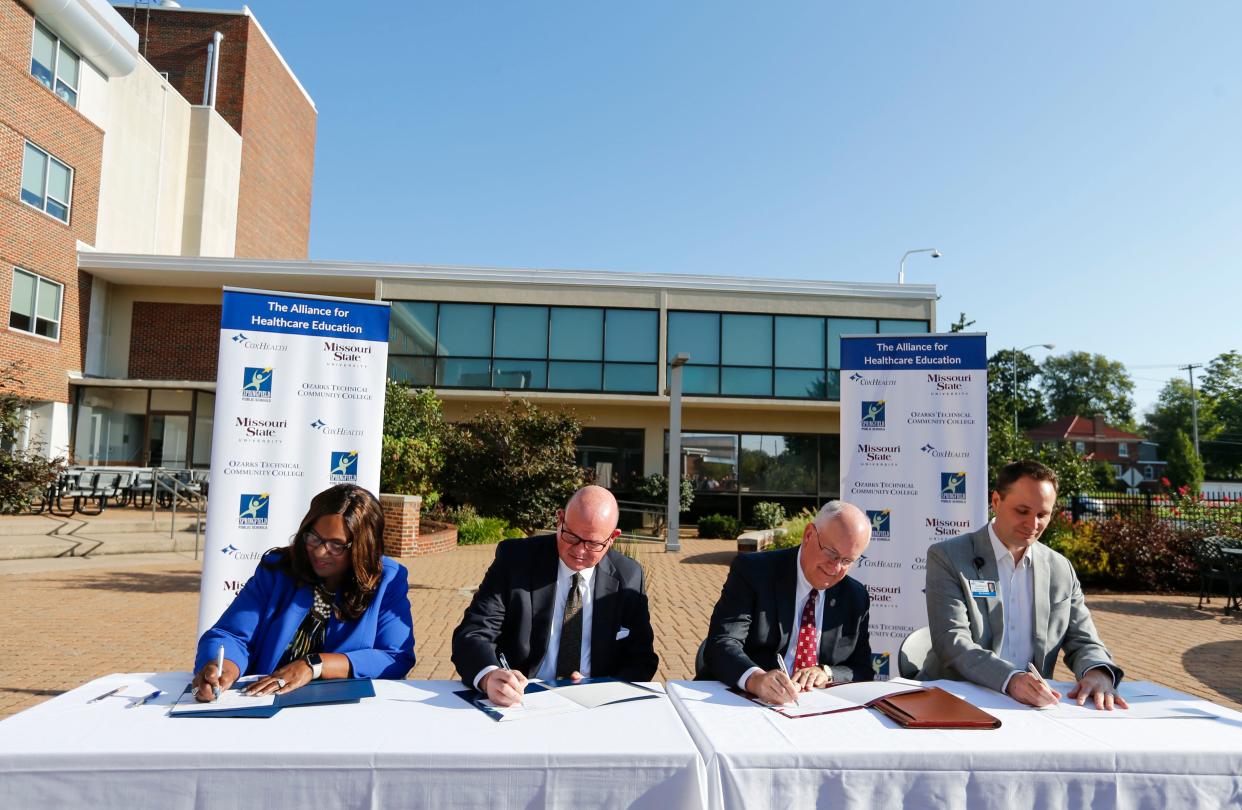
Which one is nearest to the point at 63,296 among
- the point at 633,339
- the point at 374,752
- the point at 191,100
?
the point at 191,100

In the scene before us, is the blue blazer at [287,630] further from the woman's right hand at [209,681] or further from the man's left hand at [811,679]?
the man's left hand at [811,679]

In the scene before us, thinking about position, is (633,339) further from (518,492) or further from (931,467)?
(931,467)

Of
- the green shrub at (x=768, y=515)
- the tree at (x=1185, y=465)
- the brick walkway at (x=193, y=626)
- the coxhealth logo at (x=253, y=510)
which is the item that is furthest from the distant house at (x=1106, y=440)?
the coxhealth logo at (x=253, y=510)

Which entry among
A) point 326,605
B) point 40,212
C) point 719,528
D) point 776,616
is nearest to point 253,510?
point 326,605

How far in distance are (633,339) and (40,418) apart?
14.7 m

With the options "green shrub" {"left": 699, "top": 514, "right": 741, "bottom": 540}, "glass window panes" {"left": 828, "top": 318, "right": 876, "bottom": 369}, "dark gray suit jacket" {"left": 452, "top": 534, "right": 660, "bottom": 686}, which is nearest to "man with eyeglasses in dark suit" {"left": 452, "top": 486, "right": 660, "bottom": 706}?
"dark gray suit jacket" {"left": 452, "top": 534, "right": 660, "bottom": 686}

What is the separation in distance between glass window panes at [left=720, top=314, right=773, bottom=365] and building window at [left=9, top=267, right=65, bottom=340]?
16699 millimetres

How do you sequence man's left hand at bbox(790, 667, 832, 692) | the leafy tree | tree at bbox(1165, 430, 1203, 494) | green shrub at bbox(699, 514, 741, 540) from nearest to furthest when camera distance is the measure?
1. man's left hand at bbox(790, 667, 832, 692)
2. the leafy tree
3. green shrub at bbox(699, 514, 741, 540)
4. tree at bbox(1165, 430, 1203, 494)

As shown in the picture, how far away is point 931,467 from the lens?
5949 mm

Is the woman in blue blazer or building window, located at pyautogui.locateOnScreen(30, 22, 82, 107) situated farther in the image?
building window, located at pyautogui.locateOnScreen(30, 22, 82, 107)

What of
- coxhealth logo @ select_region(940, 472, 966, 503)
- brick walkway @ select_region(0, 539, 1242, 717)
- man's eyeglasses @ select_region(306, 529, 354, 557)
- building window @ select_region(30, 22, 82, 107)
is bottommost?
brick walkway @ select_region(0, 539, 1242, 717)

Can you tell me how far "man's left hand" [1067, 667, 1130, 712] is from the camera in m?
2.71

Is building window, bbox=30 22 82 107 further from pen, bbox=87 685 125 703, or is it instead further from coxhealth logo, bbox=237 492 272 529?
pen, bbox=87 685 125 703

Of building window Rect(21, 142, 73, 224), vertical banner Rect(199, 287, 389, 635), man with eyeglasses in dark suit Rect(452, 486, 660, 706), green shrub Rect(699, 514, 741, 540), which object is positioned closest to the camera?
man with eyeglasses in dark suit Rect(452, 486, 660, 706)
